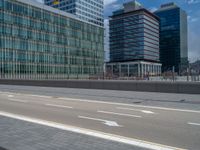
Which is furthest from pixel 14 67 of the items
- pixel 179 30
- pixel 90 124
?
pixel 179 30

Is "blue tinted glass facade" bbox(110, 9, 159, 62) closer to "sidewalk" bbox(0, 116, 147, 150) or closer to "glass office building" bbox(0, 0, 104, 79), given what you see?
"glass office building" bbox(0, 0, 104, 79)

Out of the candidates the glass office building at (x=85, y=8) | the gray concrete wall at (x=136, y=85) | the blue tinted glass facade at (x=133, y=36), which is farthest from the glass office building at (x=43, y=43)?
the blue tinted glass facade at (x=133, y=36)

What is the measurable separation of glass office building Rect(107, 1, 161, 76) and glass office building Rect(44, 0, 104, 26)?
1579 centimetres

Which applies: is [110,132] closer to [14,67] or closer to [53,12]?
[14,67]

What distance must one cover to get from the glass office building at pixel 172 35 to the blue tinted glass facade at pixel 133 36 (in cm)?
1086

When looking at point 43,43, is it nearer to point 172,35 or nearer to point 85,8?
point 85,8

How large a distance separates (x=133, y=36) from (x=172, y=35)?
3208 cm

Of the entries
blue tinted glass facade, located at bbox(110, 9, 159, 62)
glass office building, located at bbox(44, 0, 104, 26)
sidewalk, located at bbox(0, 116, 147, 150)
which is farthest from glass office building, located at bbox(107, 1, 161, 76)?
sidewalk, located at bbox(0, 116, 147, 150)

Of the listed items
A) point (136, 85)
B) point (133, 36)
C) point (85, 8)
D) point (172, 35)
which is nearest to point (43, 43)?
point (85, 8)

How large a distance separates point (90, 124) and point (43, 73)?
2961 inches

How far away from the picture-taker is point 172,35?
162 m

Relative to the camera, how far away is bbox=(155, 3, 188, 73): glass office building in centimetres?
15725

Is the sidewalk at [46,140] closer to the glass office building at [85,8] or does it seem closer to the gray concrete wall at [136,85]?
the gray concrete wall at [136,85]

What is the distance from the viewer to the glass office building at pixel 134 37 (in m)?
139
